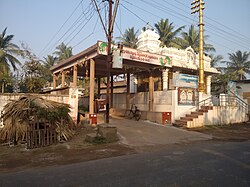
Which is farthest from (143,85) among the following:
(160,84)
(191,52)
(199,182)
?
(199,182)

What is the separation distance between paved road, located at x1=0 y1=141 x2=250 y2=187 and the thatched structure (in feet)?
11.2

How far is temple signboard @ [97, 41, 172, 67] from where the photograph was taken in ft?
40.9

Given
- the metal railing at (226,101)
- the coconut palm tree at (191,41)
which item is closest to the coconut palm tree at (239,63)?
the coconut palm tree at (191,41)

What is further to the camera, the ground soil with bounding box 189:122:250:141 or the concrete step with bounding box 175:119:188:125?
the concrete step with bounding box 175:119:188:125

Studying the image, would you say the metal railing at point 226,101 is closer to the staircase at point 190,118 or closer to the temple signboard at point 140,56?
the staircase at point 190,118

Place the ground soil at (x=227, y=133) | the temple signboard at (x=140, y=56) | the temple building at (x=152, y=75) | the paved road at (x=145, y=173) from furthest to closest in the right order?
the temple building at (x=152, y=75) < the temple signboard at (x=140, y=56) < the ground soil at (x=227, y=133) < the paved road at (x=145, y=173)

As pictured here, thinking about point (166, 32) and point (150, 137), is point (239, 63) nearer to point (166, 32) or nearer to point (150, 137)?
point (166, 32)

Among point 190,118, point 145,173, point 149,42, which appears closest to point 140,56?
point 149,42

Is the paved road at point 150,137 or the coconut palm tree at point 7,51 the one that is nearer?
the paved road at point 150,137

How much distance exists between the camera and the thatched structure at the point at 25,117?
8.29 meters

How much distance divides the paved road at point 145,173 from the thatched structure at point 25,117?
341cm

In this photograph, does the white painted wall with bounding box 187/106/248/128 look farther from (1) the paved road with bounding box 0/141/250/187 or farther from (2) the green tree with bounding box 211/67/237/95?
(1) the paved road with bounding box 0/141/250/187

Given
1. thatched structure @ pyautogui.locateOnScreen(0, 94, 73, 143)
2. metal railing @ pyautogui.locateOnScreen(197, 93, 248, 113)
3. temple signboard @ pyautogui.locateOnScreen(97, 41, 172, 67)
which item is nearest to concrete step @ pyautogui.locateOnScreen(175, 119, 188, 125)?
metal railing @ pyautogui.locateOnScreen(197, 93, 248, 113)

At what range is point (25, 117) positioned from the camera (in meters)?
8.34
